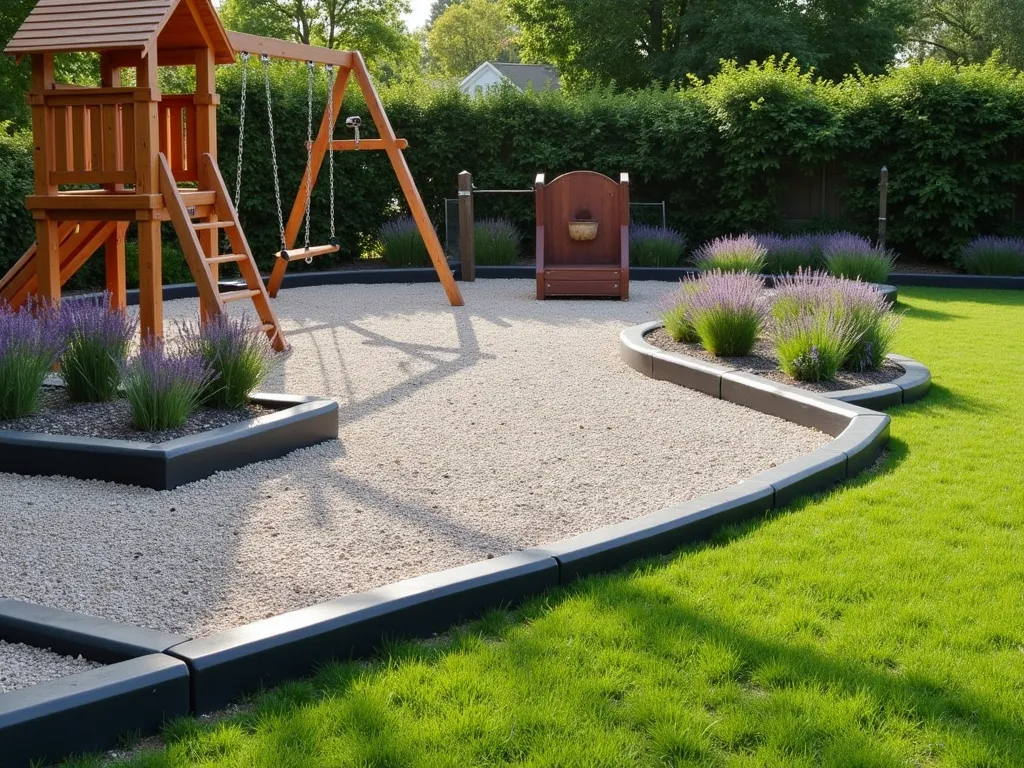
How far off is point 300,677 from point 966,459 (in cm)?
376

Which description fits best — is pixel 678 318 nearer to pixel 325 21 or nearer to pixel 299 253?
pixel 299 253

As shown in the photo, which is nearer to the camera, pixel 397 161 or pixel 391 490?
pixel 391 490

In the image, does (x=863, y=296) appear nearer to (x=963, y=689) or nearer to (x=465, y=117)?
(x=963, y=689)

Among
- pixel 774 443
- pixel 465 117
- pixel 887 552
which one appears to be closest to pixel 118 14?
pixel 774 443

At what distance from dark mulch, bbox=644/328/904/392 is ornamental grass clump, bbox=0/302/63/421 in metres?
4.30

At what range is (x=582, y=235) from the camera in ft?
42.4

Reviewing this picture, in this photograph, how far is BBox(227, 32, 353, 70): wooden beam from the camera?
30.8 feet

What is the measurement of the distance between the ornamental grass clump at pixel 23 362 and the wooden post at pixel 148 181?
1535mm

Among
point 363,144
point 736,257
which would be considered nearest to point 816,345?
point 736,257

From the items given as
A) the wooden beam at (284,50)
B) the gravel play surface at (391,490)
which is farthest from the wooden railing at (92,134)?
the gravel play surface at (391,490)

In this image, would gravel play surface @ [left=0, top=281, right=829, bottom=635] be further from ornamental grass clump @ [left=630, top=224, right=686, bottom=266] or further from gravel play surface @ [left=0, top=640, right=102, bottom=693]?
ornamental grass clump @ [left=630, top=224, right=686, bottom=266]

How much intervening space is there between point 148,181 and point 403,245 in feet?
24.6

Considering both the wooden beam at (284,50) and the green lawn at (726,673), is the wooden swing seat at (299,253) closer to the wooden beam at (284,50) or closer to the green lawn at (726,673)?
the wooden beam at (284,50)

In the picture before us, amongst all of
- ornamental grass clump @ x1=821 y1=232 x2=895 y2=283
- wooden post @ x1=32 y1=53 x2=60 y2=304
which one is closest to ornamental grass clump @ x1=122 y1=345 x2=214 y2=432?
wooden post @ x1=32 y1=53 x2=60 y2=304
